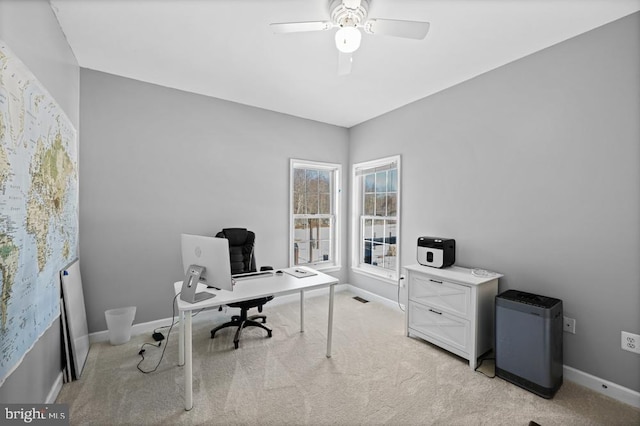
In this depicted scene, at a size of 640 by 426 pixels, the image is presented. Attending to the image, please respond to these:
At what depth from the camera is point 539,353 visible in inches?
79.4

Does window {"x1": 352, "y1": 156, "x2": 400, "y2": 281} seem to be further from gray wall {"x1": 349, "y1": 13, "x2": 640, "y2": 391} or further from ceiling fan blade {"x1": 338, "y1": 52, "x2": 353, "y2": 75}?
ceiling fan blade {"x1": 338, "y1": 52, "x2": 353, "y2": 75}

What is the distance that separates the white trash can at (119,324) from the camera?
A: 2.67 meters

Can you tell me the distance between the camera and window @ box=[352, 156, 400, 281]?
3881 mm

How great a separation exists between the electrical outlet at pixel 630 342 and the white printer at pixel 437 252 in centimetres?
131

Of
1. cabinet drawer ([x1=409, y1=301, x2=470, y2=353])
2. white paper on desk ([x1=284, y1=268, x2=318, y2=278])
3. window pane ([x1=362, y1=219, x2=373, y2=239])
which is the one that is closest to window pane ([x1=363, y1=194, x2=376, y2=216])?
window pane ([x1=362, y1=219, x2=373, y2=239])

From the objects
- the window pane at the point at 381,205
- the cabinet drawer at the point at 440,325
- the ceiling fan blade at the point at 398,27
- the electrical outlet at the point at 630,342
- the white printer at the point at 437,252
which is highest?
the ceiling fan blade at the point at 398,27

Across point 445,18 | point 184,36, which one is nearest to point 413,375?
point 445,18

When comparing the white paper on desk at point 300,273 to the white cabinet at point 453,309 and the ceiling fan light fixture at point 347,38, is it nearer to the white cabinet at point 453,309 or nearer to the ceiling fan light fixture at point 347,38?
the white cabinet at point 453,309

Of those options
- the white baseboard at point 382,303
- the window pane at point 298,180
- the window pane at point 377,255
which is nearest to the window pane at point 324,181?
the window pane at point 298,180

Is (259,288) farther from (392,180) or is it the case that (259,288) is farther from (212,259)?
(392,180)

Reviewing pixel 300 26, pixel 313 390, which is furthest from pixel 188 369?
pixel 300 26

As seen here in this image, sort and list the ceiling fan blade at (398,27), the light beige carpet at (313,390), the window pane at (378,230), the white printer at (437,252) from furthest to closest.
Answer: the window pane at (378,230) → the white printer at (437,252) → the light beige carpet at (313,390) → the ceiling fan blade at (398,27)

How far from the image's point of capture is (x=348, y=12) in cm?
176

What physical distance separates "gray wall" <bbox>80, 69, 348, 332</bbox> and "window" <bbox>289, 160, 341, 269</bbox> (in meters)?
0.32
